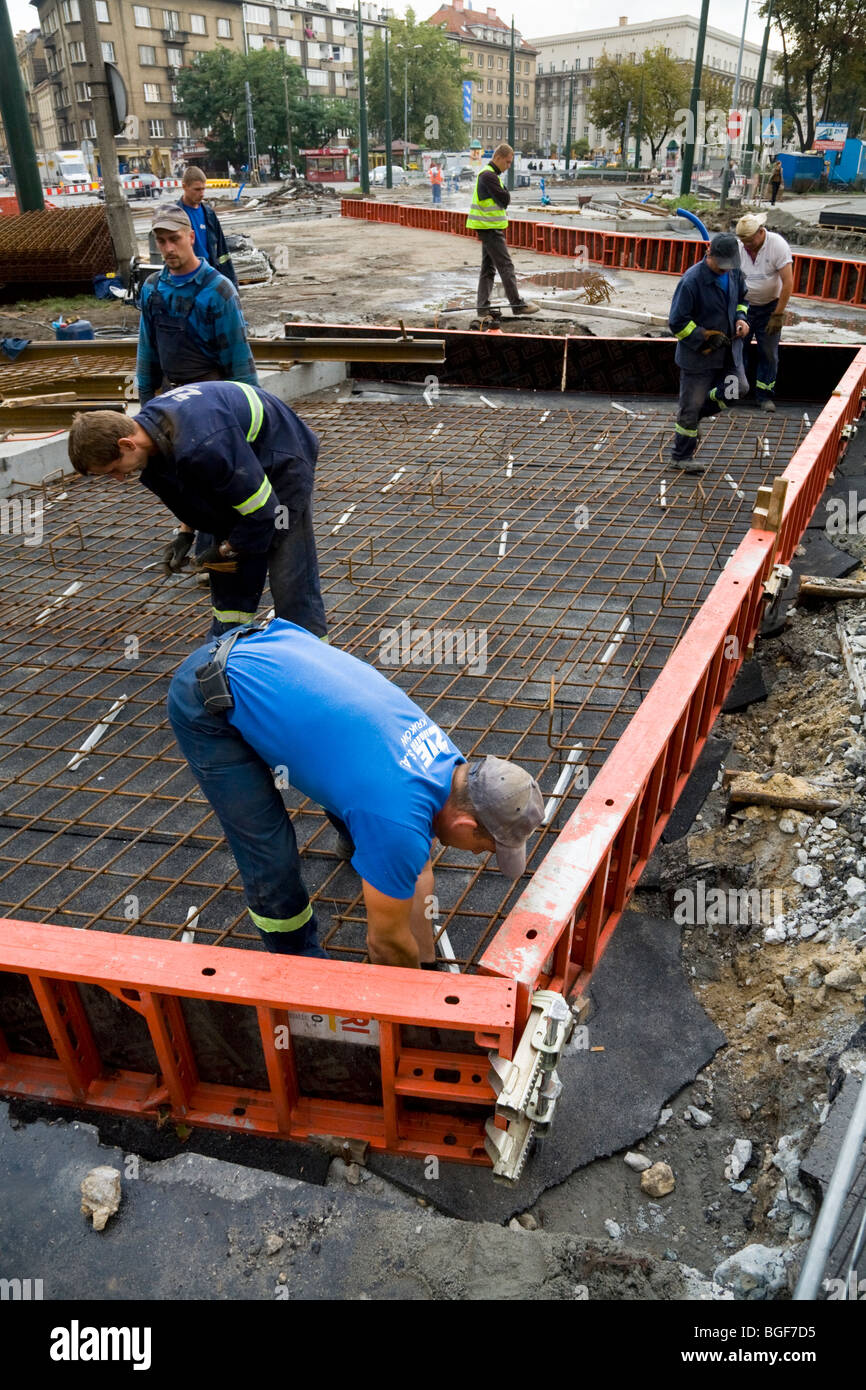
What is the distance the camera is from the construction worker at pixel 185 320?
A: 455 centimetres

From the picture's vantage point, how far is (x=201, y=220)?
6750mm

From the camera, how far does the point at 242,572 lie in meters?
3.68

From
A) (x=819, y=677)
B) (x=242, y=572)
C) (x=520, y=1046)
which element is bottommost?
(x=819, y=677)

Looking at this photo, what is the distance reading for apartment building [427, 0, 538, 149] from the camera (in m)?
91.2

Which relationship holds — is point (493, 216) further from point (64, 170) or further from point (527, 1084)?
point (64, 170)

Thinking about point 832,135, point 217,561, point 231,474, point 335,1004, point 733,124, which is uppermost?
point 733,124

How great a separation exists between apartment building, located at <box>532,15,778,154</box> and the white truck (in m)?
51.0

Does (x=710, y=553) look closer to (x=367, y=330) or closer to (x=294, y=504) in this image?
(x=294, y=504)

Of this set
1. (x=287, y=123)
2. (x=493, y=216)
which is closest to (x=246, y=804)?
(x=493, y=216)

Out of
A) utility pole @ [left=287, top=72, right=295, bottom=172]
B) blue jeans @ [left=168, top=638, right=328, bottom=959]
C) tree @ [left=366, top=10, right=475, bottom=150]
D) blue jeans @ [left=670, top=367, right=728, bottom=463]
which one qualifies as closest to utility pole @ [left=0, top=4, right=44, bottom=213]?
blue jeans @ [left=670, top=367, right=728, bottom=463]

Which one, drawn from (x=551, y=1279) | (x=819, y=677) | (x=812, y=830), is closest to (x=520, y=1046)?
(x=551, y=1279)

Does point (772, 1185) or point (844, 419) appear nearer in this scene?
point (772, 1185)

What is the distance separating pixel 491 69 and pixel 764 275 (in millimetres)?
106128
